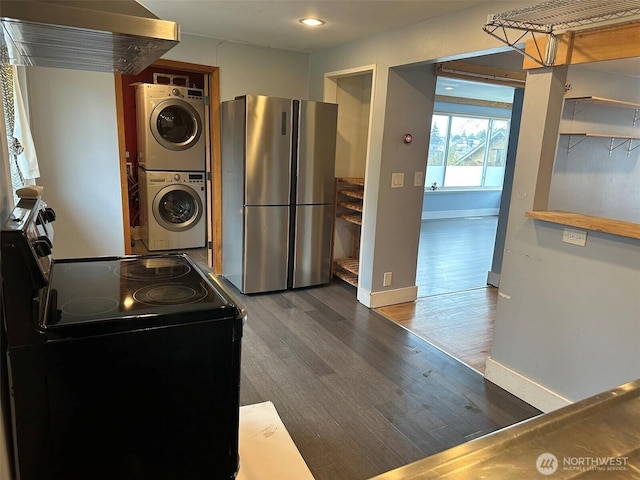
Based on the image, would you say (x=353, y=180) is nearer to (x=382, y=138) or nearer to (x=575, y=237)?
(x=382, y=138)

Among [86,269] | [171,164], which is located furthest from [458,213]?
[86,269]

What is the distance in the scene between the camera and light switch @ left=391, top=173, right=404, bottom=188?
12.4ft

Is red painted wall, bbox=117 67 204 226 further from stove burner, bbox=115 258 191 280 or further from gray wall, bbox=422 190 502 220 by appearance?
gray wall, bbox=422 190 502 220

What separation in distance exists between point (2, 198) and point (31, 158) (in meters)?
1.38

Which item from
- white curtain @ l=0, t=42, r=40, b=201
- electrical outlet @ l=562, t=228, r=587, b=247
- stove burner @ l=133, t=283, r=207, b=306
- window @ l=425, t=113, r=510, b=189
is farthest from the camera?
window @ l=425, t=113, r=510, b=189

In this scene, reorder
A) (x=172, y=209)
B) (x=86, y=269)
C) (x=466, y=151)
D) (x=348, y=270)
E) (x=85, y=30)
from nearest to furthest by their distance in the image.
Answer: (x=85, y=30), (x=86, y=269), (x=348, y=270), (x=172, y=209), (x=466, y=151)

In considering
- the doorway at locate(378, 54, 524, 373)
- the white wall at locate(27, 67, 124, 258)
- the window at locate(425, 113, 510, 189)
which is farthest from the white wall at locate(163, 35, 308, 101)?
the window at locate(425, 113, 510, 189)

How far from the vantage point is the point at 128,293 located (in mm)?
1395

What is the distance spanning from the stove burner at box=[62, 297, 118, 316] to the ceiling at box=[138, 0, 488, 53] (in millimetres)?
2306

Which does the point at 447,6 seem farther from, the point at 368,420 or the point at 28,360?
the point at 28,360

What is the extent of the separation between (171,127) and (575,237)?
446 centimetres

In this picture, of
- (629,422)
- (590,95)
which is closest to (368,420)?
(629,422)

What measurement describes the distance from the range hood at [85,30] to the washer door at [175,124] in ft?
11.8

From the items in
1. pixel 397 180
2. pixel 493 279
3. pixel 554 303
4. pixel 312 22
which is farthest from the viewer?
pixel 493 279
